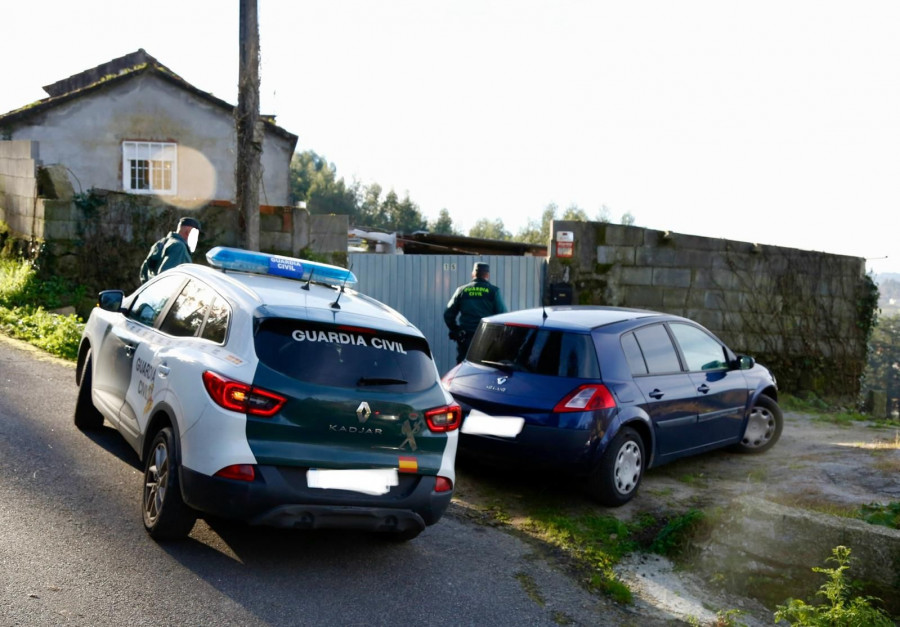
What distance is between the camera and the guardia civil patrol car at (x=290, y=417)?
4.62 meters

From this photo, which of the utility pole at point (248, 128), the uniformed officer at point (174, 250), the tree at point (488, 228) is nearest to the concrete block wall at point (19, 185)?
the utility pole at point (248, 128)

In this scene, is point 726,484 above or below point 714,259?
below

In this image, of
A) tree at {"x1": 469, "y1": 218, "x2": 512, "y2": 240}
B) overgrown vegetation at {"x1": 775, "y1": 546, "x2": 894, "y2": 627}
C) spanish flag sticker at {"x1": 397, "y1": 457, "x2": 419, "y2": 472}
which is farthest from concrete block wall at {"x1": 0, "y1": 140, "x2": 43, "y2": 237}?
tree at {"x1": 469, "y1": 218, "x2": 512, "y2": 240}

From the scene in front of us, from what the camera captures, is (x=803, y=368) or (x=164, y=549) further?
(x=803, y=368)

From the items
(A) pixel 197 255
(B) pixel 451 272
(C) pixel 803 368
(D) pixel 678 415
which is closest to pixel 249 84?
(A) pixel 197 255

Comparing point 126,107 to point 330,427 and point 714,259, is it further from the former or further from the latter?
point 330,427

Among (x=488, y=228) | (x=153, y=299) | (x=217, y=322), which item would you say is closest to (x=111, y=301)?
(x=153, y=299)

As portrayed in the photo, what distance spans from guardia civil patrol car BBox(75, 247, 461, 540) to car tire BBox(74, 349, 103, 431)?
Result: 62.7 inches

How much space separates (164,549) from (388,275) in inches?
304

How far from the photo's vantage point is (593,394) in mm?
6648

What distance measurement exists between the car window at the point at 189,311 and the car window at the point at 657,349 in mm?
3606

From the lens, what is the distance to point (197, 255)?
505 inches

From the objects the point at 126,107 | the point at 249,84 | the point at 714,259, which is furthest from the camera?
the point at 126,107

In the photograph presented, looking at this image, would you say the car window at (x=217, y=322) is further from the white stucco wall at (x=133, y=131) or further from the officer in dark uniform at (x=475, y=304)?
the white stucco wall at (x=133, y=131)
